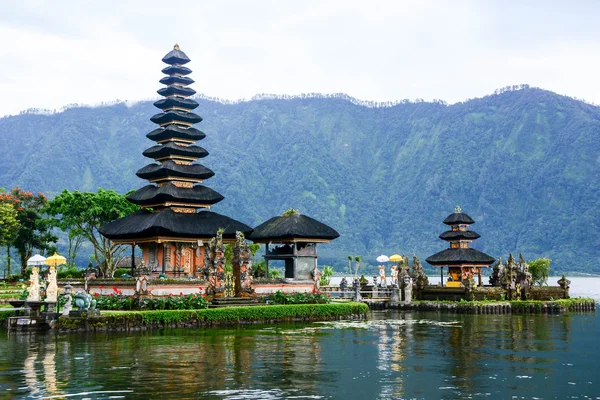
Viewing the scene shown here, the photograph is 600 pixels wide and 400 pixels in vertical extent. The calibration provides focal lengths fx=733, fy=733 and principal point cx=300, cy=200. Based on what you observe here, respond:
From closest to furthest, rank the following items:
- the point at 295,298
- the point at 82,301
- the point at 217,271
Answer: the point at 82,301
the point at 217,271
the point at 295,298

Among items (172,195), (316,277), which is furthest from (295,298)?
(172,195)

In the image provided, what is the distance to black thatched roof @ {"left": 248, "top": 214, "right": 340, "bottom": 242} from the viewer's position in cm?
4816

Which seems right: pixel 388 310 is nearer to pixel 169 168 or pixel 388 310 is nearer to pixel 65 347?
pixel 169 168

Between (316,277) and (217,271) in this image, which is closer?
(217,271)

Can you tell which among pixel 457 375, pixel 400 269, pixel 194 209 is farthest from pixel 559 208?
pixel 457 375

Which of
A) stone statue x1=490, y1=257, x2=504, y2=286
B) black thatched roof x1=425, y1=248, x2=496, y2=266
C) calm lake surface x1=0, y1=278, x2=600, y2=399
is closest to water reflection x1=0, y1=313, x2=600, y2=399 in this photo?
calm lake surface x1=0, y1=278, x2=600, y2=399

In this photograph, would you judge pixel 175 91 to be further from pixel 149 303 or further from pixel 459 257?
pixel 459 257

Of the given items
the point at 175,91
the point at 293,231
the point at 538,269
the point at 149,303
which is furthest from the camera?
the point at 538,269

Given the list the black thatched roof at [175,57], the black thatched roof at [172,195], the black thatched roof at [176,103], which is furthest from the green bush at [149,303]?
the black thatched roof at [175,57]

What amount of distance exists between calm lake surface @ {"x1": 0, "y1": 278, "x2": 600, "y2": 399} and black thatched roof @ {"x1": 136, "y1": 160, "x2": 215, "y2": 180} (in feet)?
66.3

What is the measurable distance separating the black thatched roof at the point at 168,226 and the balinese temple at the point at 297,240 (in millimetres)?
2981

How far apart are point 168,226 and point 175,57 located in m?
16.8

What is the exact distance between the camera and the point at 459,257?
6225 cm

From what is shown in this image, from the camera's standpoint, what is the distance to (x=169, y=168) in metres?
52.3
